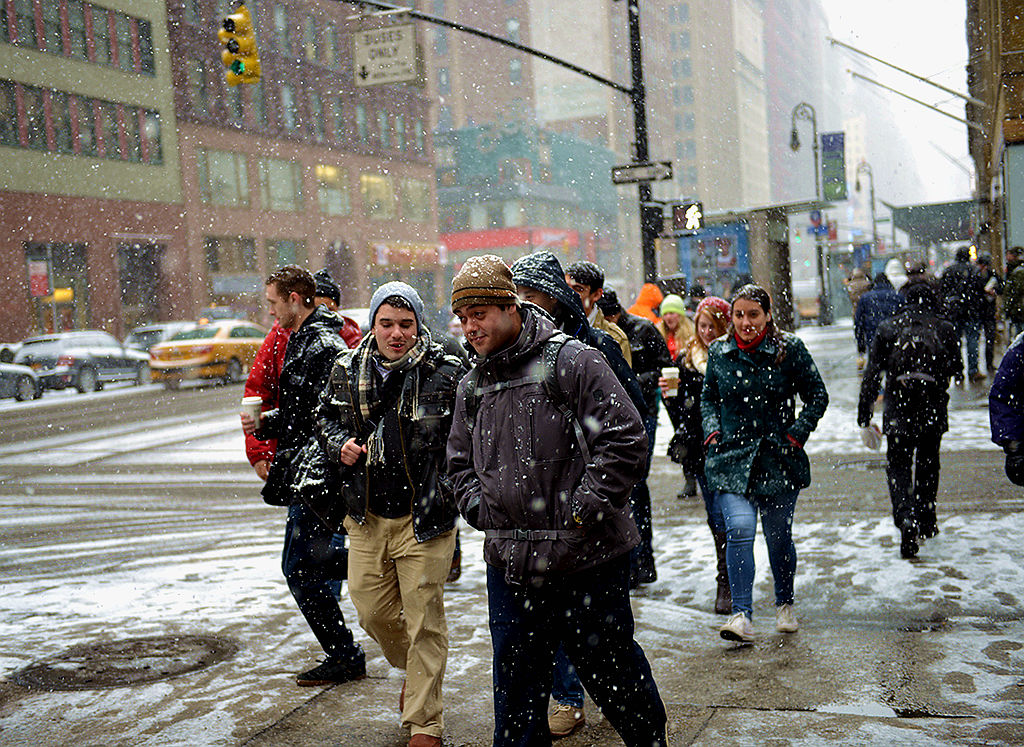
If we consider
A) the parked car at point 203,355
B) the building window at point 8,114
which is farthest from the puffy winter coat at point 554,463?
the building window at point 8,114

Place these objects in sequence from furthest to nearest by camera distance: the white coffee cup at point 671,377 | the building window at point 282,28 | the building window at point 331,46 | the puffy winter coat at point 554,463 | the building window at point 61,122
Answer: the building window at point 331,46
the building window at point 282,28
the building window at point 61,122
the white coffee cup at point 671,377
the puffy winter coat at point 554,463

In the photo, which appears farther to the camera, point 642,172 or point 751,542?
point 642,172

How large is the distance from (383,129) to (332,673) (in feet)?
190

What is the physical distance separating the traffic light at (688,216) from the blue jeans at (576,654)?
14306 mm

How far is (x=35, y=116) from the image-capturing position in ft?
126

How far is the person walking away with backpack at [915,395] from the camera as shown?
23.7ft

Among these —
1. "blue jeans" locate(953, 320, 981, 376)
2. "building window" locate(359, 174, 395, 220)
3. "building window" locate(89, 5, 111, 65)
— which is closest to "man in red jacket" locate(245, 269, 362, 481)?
"blue jeans" locate(953, 320, 981, 376)

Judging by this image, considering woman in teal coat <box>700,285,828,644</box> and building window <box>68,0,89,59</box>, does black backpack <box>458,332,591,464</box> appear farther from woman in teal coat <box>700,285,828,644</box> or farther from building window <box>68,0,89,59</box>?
building window <box>68,0,89,59</box>

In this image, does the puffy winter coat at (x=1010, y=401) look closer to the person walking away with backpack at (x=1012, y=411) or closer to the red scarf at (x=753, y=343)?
the person walking away with backpack at (x=1012, y=411)

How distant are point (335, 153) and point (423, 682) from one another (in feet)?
177

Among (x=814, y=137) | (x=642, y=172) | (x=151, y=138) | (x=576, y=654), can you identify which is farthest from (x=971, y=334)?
(x=151, y=138)

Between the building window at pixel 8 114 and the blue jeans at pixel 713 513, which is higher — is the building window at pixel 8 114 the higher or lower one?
the higher one

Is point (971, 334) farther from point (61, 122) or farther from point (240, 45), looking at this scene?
point (61, 122)

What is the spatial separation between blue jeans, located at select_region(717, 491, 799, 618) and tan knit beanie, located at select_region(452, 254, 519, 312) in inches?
99.2
